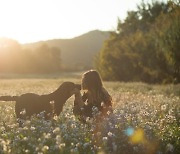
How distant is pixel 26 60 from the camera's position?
106m

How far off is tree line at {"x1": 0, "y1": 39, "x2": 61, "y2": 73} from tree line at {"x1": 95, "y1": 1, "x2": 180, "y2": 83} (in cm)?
4523

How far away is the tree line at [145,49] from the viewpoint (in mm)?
28672

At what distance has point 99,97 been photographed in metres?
11.2

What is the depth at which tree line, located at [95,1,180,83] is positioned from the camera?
28672 mm

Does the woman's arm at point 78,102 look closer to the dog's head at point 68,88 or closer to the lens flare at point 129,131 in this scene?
the dog's head at point 68,88

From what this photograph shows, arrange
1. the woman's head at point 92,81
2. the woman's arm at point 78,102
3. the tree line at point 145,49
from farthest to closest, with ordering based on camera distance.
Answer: the tree line at point 145,49, the woman's arm at point 78,102, the woman's head at point 92,81

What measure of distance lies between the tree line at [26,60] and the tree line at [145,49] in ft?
148

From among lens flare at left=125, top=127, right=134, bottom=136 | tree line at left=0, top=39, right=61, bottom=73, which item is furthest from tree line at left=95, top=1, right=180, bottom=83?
tree line at left=0, top=39, right=61, bottom=73

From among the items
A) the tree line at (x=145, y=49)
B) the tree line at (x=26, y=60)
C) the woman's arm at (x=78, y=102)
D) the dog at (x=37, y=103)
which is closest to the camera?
the dog at (x=37, y=103)

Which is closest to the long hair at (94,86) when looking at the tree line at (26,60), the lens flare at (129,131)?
the lens flare at (129,131)

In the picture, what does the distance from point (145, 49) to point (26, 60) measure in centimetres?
6530

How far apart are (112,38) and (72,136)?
51232 millimetres

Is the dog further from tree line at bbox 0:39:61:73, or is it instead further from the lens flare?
tree line at bbox 0:39:61:73

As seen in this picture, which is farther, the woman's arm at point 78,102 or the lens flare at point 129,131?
the woman's arm at point 78,102
